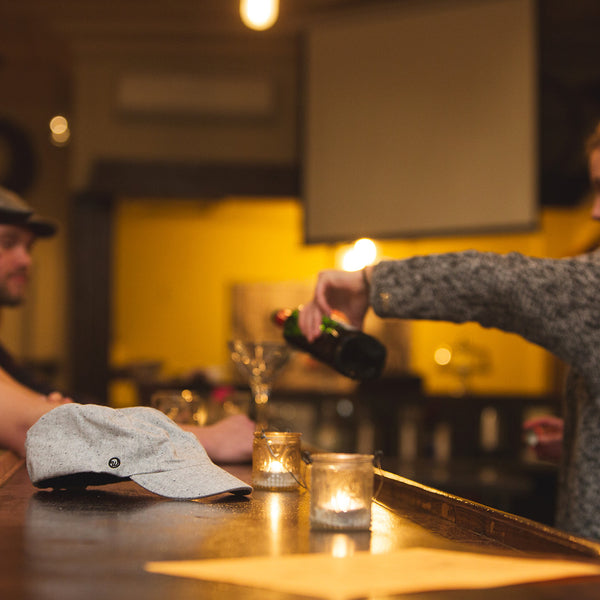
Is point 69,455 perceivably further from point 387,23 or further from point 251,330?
point 251,330

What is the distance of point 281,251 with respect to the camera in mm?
7289

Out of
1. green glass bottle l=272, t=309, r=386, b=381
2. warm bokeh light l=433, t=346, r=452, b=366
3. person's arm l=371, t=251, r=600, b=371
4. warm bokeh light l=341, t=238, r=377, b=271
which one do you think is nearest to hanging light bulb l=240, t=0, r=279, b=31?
green glass bottle l=272, t=309, r=386, b=381

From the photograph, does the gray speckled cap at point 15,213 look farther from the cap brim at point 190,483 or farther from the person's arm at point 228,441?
the cap brim at point 190,483

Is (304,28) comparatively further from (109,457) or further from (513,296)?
Result: (109,457)

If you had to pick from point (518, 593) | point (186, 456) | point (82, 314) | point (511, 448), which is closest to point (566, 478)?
point (186, 456)

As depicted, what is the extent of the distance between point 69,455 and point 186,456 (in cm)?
14

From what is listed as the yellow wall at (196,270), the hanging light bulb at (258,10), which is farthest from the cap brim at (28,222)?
the yellow wall at (196,270)

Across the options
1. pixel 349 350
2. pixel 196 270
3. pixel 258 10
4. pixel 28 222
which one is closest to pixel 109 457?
pixel 349 350

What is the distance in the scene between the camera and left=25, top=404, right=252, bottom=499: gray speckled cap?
954 mm

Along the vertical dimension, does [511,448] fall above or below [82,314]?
below

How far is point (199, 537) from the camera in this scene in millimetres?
752

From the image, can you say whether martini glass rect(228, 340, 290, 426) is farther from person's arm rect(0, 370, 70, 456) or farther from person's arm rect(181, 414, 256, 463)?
person's arm rect(0, 370, 70, 456)

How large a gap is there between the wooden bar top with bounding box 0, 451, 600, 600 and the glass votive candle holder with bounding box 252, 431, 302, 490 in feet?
0.08

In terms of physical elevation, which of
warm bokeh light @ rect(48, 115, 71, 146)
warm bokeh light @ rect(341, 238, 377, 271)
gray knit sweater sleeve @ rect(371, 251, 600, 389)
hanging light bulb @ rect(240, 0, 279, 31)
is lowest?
gray knit sweater sleeve @ rect(371, 251, 600, 389)
